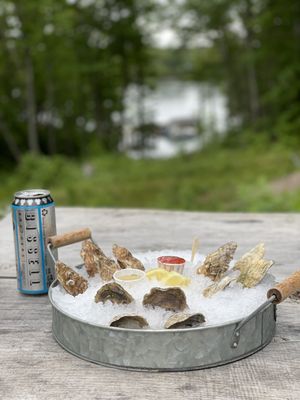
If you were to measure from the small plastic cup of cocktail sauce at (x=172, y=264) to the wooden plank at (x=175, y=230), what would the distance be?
0.42m

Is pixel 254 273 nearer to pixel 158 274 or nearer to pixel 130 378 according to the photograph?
pixel 158 274

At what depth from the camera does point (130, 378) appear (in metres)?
1.04

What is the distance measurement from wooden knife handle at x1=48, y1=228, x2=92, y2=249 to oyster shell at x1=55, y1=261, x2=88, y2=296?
0.59ft

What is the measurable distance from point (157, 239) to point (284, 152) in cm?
1237

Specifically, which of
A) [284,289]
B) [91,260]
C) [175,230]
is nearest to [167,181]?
[175,230]

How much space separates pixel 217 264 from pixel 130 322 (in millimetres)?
317

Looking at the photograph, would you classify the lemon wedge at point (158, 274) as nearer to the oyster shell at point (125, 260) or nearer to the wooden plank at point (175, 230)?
the oyster shell at point (125, 260)

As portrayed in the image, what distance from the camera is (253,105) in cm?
1823

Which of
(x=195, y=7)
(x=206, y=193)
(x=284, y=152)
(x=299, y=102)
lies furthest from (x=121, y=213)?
(x=195, y=7)

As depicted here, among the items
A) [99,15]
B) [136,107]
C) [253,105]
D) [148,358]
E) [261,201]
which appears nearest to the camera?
[148,358]

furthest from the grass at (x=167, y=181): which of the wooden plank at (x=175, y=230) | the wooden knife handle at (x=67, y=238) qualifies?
the wooden knife handle at (x=67, y=238)

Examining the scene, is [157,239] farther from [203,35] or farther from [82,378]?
[203,35]

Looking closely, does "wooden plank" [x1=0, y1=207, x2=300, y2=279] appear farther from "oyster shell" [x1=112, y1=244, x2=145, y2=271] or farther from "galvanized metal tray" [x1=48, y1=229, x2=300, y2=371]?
"galvanized metal tray" [x1=48, y1=229, x2=300, y2=371]

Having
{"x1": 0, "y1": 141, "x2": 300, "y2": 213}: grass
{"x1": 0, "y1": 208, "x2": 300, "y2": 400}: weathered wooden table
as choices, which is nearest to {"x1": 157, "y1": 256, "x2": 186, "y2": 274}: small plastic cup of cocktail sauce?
{"x1": 0, "y1": 208, "x2": 300, "y2": 400}: weathered wooden table
